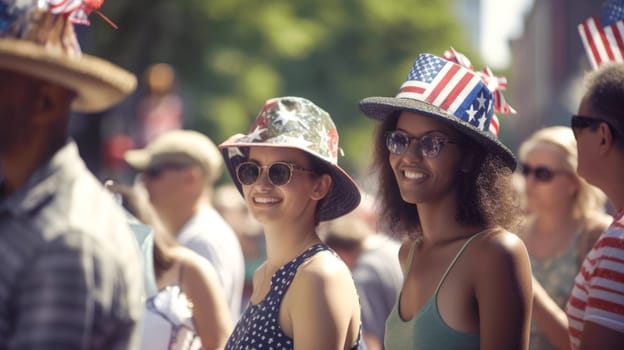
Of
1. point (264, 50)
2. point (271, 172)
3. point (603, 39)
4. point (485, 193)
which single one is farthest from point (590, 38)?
point (264, 50)

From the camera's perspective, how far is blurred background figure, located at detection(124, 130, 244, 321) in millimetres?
6434

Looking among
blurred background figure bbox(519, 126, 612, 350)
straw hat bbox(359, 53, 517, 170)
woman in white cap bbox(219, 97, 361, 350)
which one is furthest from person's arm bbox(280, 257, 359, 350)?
blurred background figure bbox(519, 126, 612, 350)

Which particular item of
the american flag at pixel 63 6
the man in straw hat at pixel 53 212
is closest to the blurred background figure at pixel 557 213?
the american flag at pixel 63 6

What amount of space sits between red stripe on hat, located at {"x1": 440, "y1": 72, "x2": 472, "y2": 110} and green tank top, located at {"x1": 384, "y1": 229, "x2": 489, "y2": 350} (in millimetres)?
485

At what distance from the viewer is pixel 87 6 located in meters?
3.48

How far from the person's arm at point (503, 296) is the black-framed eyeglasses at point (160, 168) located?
3892mm

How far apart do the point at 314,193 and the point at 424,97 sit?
1.86 feet

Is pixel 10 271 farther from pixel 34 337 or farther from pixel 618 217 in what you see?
pixel 618 217

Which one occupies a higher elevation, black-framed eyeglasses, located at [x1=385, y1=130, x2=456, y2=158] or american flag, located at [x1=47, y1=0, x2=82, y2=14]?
american flag, located at [x1=47, y1=0, x2=82, y2=14]

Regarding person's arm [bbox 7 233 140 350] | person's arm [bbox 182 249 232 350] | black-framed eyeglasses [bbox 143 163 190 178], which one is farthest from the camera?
black-framed eyeglasses [bbox 143 163 190 178]

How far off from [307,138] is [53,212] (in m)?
1.78

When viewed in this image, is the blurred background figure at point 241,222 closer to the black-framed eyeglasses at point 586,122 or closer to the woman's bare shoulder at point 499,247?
the black-framed eyeglasses at point 586,122

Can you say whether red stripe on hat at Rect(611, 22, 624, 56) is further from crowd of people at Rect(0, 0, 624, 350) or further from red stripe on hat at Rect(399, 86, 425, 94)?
red stripe on hat at Rect(399, 86, 425, 94)

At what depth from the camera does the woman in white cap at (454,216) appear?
346 centimetres
